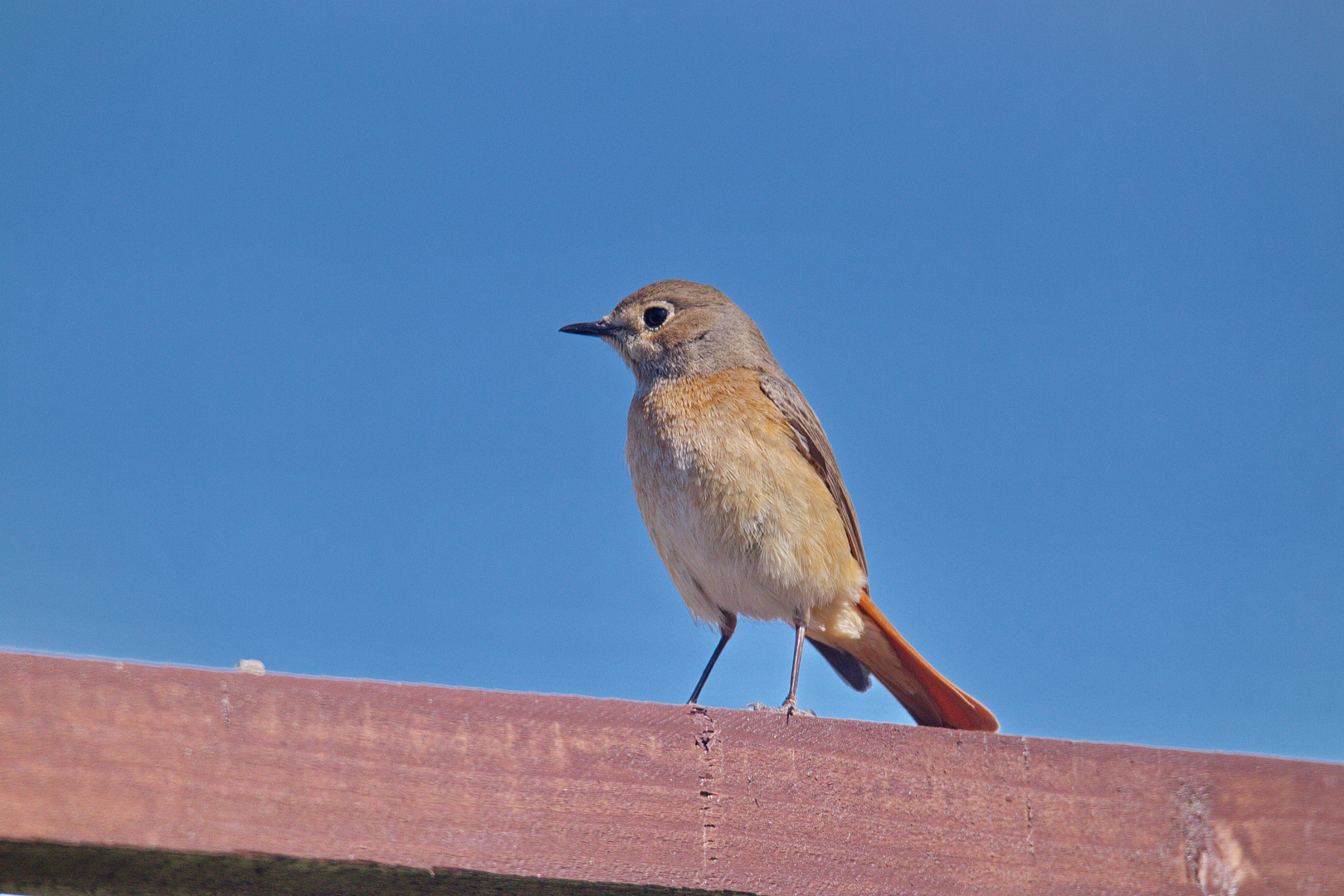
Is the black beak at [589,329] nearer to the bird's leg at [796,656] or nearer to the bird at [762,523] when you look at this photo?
the bird at [762,523]

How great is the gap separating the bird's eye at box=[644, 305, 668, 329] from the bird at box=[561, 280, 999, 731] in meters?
0.36

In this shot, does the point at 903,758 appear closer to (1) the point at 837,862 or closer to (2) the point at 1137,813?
(1) the point at 837,862

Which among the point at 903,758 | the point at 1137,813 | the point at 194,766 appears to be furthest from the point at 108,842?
the point at 1137,813

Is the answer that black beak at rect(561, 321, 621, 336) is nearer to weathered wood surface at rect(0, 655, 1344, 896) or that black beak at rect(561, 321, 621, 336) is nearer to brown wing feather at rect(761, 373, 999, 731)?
brown wing feather at rect(761, 373, 999, 731)

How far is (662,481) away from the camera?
409 centimetres

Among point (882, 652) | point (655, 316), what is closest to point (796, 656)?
point (882, 652)

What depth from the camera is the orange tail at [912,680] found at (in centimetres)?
369

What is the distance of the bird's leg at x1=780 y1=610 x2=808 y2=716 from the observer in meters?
3.66

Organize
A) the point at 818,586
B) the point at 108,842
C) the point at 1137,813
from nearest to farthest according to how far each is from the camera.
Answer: the point at 108,842
the point at 1137,813
the point at 818,586

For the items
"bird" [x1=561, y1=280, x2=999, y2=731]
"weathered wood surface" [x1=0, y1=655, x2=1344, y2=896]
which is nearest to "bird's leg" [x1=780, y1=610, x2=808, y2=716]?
"bird" [x1=561, y1=280, x2=999, y2=731]

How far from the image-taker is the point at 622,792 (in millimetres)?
2088

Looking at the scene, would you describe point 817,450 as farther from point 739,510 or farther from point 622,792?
point 622,792

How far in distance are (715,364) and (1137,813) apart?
8.57 feet

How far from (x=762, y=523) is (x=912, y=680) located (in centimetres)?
79
